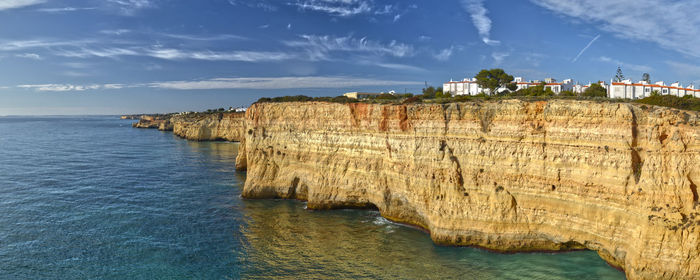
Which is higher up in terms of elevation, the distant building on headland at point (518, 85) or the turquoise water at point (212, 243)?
the distant building on headland at point (518, 85)

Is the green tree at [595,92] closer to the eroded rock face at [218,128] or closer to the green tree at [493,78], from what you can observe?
the green tree at [493,78]

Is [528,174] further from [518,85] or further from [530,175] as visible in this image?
[518,85]

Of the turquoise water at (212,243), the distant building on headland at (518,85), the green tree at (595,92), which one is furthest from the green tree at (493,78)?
the turquoise water at (212,243)

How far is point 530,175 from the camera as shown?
716 inches

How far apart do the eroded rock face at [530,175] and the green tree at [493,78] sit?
29.9 metres

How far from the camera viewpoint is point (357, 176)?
2542 cm

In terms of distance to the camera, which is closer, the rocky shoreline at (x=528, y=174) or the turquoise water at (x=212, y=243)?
the rocky shoreline at (x=528, y=174)

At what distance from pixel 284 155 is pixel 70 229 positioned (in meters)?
14.4

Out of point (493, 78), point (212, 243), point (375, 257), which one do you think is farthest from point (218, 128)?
point (375, 257)

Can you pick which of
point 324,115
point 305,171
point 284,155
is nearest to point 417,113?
point 324,115

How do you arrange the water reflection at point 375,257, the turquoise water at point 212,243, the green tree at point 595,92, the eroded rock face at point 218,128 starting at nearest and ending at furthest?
the water reflection at point 375,257, the turquoise water at point 212,243, the green tree at point 595,92, the eroded rock face at point 218,128

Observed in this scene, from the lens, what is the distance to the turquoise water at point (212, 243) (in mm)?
16906

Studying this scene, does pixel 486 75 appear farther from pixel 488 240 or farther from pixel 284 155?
pixel 488 240

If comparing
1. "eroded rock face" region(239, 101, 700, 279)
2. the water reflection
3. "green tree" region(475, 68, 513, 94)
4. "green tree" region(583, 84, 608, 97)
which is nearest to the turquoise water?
the water reflection
